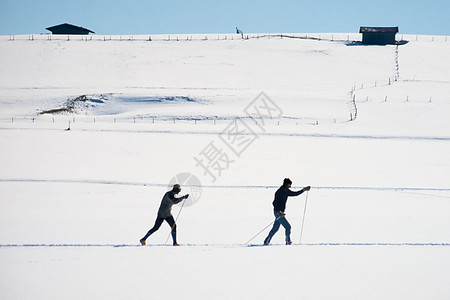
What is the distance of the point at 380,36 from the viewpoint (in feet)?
211

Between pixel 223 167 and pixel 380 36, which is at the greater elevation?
pixel 380 36

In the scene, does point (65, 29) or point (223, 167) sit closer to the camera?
point (223, 167)

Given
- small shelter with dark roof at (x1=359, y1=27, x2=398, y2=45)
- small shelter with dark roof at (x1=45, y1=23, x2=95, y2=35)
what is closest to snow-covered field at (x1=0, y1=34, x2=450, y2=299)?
small shelter with dark roof at (x1=359, y1=27, x2=398, y2=45)

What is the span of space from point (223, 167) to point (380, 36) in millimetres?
49669

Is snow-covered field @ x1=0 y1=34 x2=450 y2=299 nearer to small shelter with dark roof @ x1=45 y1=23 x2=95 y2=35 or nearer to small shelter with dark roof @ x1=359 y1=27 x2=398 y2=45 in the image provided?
small shelter with dark roof @ x1=359 y1=27 x2=398 y2=45

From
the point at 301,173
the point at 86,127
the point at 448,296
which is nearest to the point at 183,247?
the point at 448,296

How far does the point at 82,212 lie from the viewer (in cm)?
1373

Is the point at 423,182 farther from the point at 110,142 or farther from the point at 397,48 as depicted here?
the point at 397,48

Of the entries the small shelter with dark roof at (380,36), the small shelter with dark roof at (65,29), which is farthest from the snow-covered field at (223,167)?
the small shelter with dark roof at (65,29)

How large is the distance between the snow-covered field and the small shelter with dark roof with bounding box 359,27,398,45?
8.83 feet

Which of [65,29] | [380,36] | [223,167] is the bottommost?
[223,167]

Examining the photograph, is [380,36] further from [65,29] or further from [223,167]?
[223,167]

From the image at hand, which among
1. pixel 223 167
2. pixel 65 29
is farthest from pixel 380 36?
pixel 223 167

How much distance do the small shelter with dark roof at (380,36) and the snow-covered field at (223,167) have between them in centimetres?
269
